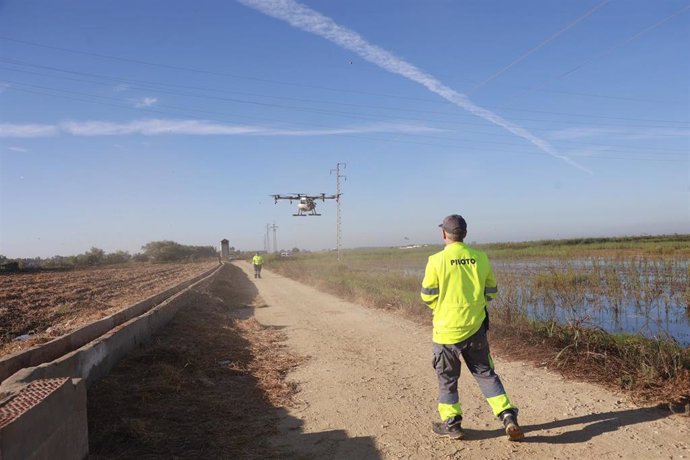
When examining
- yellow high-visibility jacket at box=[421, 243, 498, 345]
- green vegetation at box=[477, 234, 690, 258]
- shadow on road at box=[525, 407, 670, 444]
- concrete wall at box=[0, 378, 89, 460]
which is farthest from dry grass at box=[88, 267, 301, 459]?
green vegetation at box=[477, 234, 690, 258]

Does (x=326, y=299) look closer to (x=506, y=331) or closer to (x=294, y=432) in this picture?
(x=506, y=331)

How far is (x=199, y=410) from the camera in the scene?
532 cm

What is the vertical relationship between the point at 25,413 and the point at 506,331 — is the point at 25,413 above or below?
above

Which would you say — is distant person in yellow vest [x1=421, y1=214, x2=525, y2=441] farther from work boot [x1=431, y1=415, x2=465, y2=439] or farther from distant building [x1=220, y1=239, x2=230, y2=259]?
distant building [x1=220, y1=239, x2=230, y2=259]

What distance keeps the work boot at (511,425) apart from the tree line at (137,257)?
54.7m

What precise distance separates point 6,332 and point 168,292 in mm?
4055

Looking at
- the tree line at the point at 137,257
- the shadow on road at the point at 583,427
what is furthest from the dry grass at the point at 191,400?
the tree line at the point at 137,257

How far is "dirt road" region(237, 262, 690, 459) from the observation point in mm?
4219

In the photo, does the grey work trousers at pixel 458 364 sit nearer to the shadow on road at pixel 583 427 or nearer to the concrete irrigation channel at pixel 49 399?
the shadow on road at pixel 583 427

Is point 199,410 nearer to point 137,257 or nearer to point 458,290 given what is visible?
point 458,290

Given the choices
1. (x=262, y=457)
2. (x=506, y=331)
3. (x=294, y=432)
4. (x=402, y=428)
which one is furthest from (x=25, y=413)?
(x=506, y=331)

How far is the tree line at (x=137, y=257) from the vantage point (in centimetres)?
6362

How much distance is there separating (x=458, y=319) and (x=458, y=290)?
10.1 inches

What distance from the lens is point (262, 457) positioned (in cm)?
421
